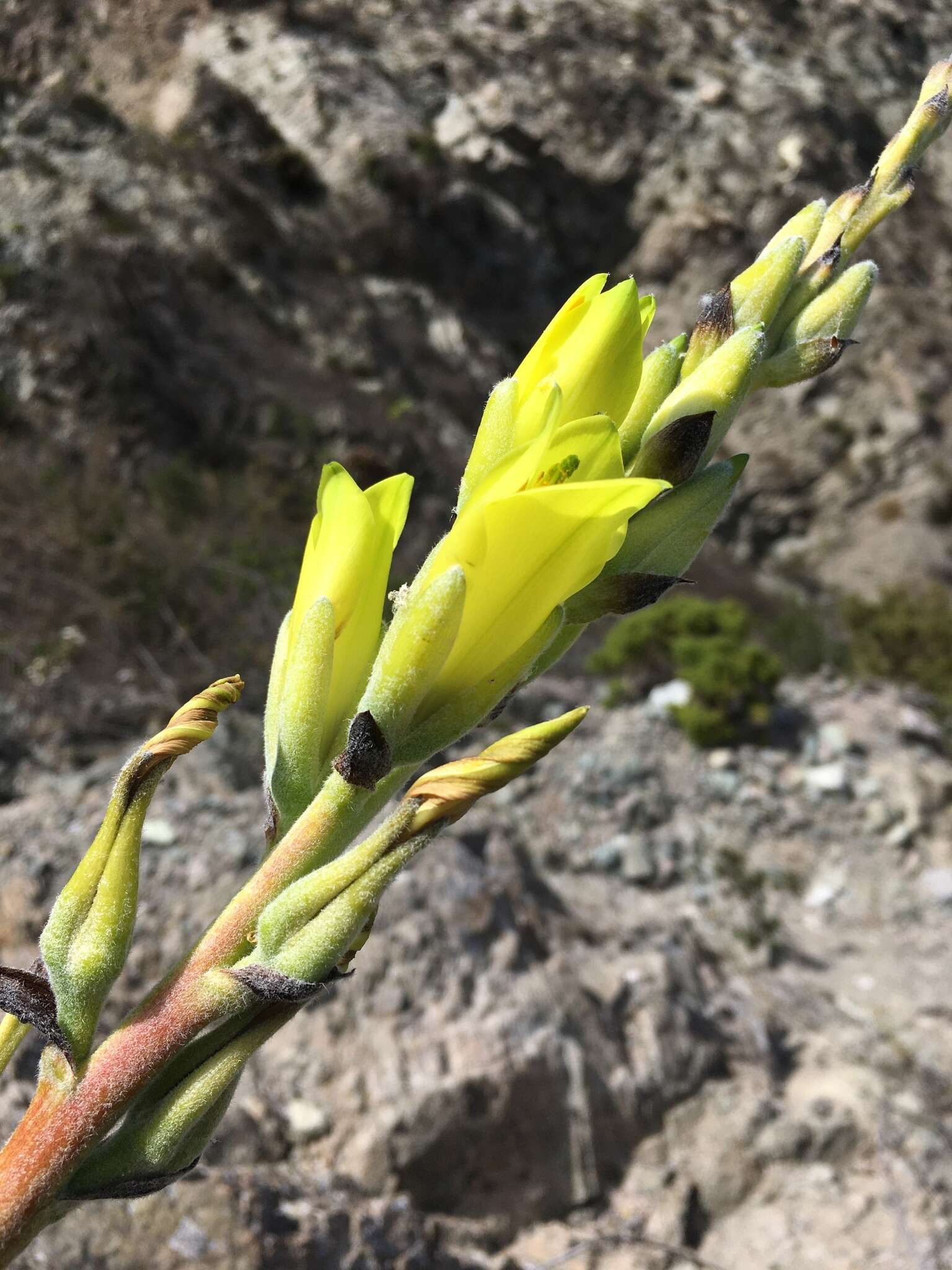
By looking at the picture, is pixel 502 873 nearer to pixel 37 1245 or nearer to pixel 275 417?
pixel 37 1245

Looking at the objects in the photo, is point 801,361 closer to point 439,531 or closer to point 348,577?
point 348,577

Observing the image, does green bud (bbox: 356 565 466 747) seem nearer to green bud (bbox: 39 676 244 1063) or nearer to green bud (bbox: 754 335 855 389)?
green bud (bbox: 39 676 244 1063)

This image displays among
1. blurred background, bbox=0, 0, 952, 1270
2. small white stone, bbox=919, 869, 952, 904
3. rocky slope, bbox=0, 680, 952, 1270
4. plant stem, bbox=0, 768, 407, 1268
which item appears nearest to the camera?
plant stem, bbox=0, 768, 407, 1268

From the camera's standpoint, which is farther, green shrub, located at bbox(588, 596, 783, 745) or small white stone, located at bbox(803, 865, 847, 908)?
green shrub, located at bbox(588, 596, 783, 745)

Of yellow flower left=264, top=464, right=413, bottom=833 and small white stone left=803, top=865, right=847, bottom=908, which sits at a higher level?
yellow flower left=264, top=464, right=413, bottom=833

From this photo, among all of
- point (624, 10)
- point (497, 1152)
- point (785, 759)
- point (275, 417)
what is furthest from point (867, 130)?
point (497, 1152)

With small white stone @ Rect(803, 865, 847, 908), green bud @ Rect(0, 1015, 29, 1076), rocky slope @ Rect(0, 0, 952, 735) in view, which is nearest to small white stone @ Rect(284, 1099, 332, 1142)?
green bud @ Rect(0, 1015, 29, 1076)

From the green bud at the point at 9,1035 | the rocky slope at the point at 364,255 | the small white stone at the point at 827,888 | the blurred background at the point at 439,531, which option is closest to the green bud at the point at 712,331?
the green bud at the point at 9,1035
